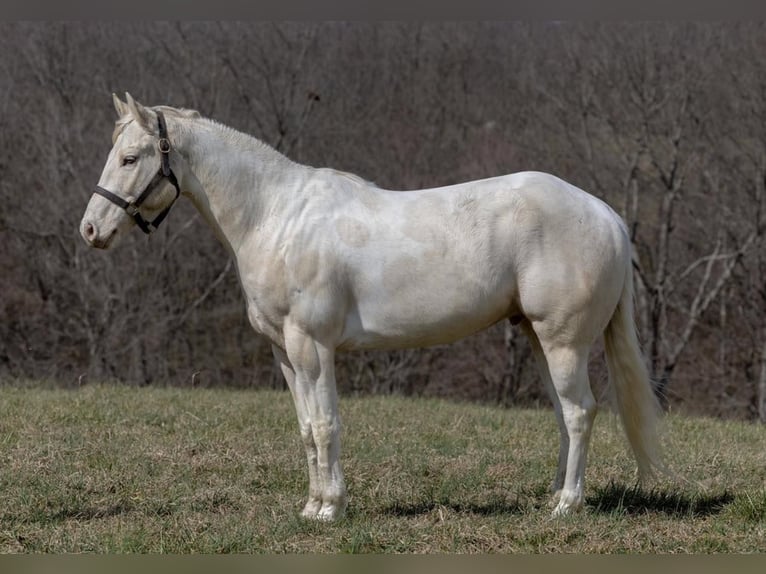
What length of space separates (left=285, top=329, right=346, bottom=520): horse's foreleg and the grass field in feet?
0.50

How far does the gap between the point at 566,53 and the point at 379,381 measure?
28.7 feet

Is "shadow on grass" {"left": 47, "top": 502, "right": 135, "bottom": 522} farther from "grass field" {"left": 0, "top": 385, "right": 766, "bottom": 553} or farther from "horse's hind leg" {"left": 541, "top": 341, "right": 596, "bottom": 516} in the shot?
"horse's hind leg" {"left": 541, "top": 341, "right": 596, "bottom": 516}

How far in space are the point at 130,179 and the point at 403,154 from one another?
53.6 feet

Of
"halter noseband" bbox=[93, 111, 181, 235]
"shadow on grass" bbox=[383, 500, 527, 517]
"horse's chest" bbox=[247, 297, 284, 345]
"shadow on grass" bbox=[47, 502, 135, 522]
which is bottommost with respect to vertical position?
"shadow on grass" bbox=[383, 500, 527, 517]

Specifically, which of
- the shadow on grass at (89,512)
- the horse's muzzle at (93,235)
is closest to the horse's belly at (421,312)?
the horse's muzzle at (93,235)

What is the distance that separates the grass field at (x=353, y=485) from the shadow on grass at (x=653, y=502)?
1 centimetres

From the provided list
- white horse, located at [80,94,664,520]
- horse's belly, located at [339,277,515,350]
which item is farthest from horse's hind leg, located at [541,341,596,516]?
horse's belly, located at [339,277,515,350]

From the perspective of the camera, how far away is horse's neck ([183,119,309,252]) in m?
5.49

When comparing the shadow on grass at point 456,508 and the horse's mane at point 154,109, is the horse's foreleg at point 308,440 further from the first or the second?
the horse's mane at point 154,109

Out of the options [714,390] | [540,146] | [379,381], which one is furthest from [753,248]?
[379,381]

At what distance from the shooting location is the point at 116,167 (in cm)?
535

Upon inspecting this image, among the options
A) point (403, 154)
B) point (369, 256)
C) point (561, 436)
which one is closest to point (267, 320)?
point (369, 256)

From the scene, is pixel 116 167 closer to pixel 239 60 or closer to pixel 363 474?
pixel 363 474

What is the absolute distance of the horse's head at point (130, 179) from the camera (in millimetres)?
5316
